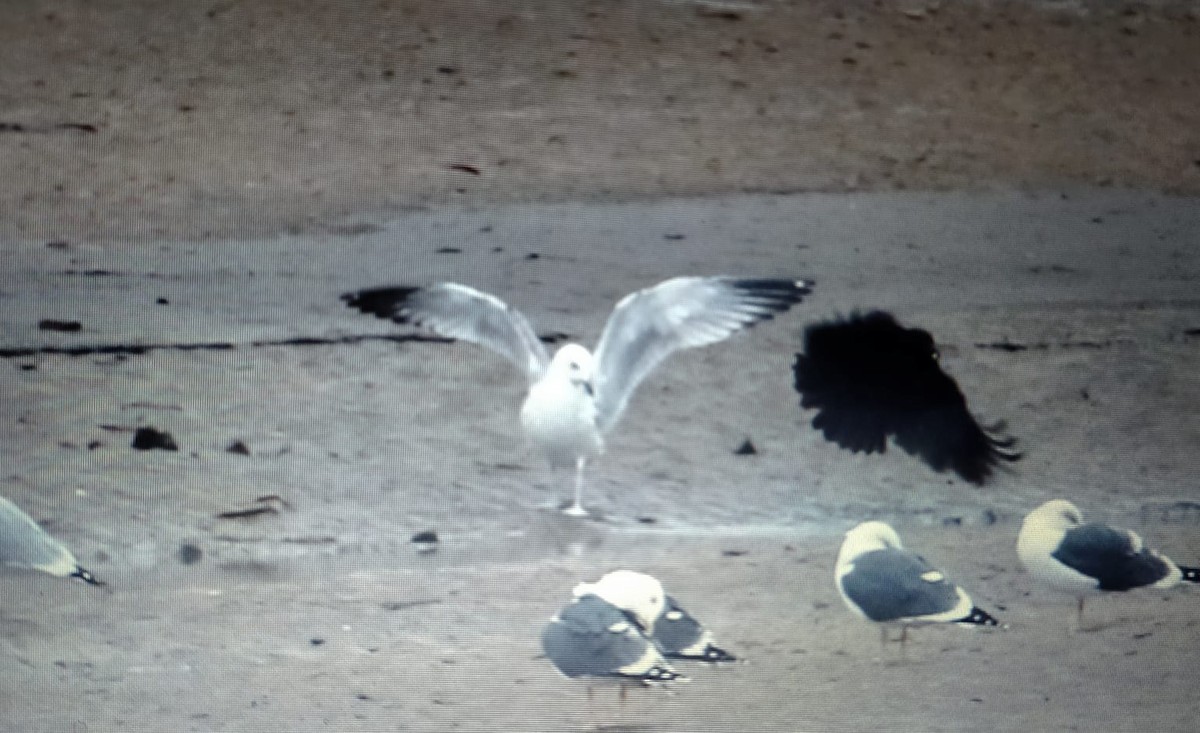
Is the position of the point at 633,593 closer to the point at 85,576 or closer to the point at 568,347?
Answer: the point at 568,347

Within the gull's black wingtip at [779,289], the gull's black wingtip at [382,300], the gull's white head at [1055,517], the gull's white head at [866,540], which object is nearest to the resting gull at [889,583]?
the gull's white head at [866,540]

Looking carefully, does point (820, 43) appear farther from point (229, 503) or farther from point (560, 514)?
point (229, 503)

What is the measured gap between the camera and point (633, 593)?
52.9 inches

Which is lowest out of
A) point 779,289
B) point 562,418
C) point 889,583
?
point 889,583

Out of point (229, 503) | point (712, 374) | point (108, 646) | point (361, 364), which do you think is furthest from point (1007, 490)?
point (108, 646)

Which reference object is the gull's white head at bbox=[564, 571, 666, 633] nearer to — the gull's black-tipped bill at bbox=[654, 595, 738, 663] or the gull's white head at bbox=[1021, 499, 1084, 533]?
the gull's black-tipped bill at bbox=[654, 595, 738, 663]

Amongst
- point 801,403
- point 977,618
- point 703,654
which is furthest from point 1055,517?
point 703,654

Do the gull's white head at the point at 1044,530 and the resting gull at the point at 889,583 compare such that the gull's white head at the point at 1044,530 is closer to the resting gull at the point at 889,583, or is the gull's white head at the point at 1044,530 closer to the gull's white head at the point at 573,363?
the resting gull at the point at 889,583

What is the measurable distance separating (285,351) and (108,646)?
1.11ft

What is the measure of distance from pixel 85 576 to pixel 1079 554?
102cm

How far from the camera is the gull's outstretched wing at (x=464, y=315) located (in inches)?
53.0

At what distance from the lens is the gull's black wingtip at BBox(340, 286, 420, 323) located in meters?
1.35

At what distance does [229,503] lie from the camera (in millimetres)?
1326

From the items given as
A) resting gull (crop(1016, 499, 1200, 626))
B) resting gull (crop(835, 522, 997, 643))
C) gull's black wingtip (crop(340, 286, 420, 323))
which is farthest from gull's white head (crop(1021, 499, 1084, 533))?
gull's black wingtip (crop(340, 286, 420, 323))
